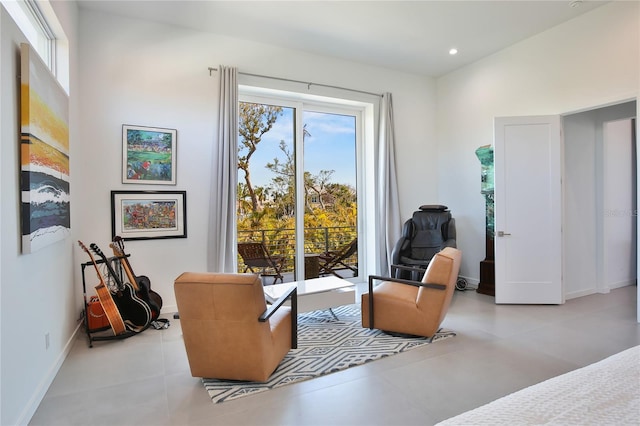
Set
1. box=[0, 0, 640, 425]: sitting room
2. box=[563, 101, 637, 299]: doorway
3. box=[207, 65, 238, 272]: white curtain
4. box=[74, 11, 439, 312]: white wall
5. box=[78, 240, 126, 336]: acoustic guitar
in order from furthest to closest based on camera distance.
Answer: box=[563, 101, 637, 299]: doorway → box=[207, 65, 238, 272]: white curtain → box=[74, 11, 439, 312]: white wall → box=[78, 240, 126, 336]: acoustic guitar → box=[0, 0, 640, 425]: sitting room

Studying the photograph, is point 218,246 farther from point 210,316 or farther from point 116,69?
point 116,69

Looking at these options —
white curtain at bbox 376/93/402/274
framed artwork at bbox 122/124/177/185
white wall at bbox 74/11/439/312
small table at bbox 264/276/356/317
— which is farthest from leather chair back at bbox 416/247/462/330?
framed artwork at bbox 122/124/177/185

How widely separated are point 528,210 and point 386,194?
6.04 feet

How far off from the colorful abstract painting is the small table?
1819 mm

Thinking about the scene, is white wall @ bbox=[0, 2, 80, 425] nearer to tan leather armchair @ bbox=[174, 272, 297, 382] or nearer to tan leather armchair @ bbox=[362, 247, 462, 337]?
tan leather armchair @ bbox=[174, 272, 297, 382]

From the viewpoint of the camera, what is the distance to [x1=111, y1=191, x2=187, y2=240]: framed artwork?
12.4 feet

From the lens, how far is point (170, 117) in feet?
13.3

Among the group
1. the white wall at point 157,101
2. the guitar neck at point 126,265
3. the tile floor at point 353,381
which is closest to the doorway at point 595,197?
the tile floor at point 353,381

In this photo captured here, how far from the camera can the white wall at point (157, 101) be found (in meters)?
3.69

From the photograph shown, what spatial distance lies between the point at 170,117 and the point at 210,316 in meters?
2.72

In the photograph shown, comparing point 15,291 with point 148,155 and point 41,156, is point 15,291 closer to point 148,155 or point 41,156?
point 41,156

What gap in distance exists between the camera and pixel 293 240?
16.3 feet

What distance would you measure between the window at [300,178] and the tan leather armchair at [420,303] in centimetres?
184

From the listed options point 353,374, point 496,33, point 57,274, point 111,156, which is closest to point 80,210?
point 111,156
